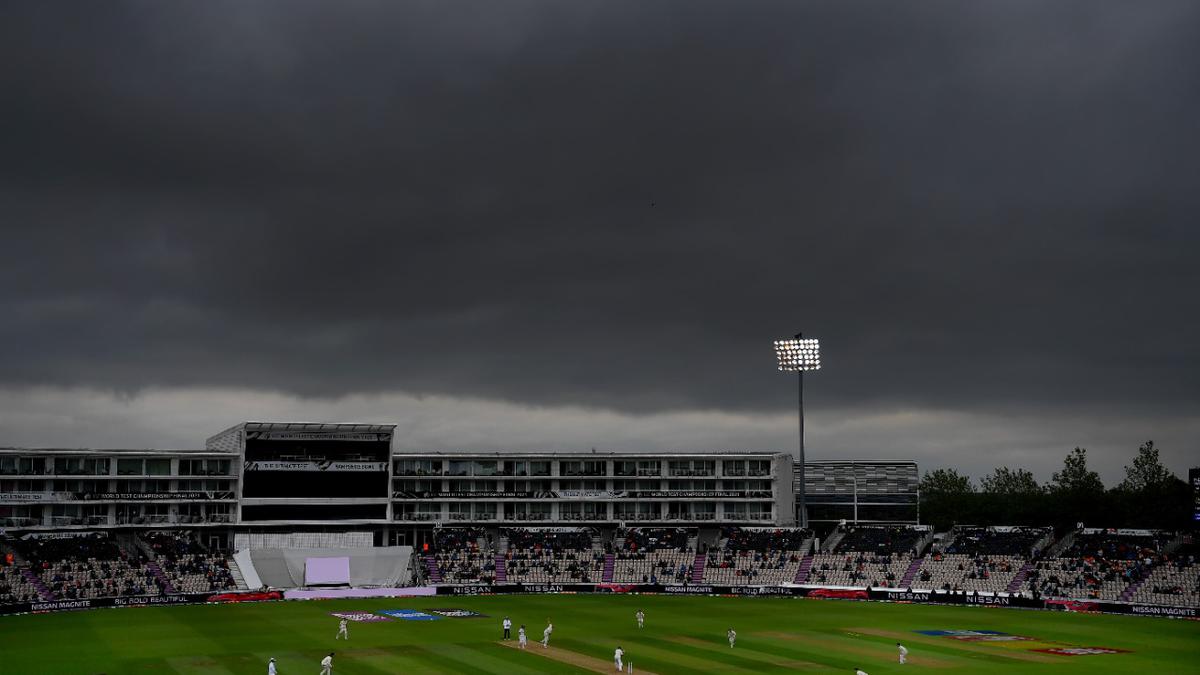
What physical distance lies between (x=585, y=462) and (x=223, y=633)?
183 feet

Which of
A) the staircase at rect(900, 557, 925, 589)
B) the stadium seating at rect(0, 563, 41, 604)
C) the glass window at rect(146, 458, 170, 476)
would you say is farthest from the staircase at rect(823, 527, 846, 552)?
the stadium seating at rect(0, 563, 41, 604)

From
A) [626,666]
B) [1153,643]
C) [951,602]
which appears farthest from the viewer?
[951,602]

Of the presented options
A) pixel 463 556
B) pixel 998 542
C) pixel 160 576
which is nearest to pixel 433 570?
→ pixel 463 556

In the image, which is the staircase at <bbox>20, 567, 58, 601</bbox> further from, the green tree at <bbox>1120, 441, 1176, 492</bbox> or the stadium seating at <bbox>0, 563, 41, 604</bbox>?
the green tree at <bbox>1120, 441, 1176, 492</bbox>

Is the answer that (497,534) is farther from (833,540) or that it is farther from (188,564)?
(833,540)

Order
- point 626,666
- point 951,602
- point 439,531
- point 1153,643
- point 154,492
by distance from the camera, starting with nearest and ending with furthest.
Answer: point 626,666
point 1153,643
point 951,602
point 154,492
point 439,531

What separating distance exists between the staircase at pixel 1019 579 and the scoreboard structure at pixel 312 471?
58.5m

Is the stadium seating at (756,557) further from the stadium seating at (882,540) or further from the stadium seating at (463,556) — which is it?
the stadium seating at (463,556)

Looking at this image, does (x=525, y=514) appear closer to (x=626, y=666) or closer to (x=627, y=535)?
(x=627, y=535)

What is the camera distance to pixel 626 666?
→ 55000 mm

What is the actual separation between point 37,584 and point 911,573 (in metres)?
72.5

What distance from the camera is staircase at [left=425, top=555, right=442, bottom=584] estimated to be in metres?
101

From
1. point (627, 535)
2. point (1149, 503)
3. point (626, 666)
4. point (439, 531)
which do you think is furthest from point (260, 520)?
point (1149, 503)

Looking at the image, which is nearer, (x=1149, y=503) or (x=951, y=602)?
(x=951, y=602)
